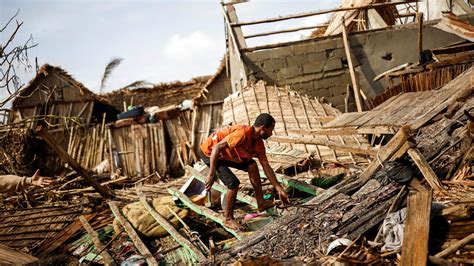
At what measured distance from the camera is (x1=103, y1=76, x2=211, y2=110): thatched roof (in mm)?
18695

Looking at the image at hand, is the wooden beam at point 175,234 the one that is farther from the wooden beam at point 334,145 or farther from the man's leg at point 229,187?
the wooden beam at point 334,145

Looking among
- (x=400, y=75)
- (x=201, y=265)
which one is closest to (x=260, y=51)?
(x=400, y=75)

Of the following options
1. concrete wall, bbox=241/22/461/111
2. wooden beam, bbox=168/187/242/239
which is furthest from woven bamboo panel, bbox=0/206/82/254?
concrete wall, bbox=241/22/461/111

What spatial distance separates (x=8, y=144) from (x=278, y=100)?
7482 mm

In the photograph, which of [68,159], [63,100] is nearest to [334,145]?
[68,159]

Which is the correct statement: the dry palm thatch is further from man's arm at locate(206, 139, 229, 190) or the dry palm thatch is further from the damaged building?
man's arm at locate(206, 139, 229, 190)

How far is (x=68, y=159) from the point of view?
728 cm

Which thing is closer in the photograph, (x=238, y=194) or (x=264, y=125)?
(x=264, y=125)

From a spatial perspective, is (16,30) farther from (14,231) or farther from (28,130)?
(28,130)

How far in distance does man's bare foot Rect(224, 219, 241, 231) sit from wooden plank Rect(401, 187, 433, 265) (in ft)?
6.35

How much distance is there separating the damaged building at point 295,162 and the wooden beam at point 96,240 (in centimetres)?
3

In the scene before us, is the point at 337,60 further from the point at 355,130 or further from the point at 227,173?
the point at 227,173

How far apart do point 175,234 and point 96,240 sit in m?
1.35

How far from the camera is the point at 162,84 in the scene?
1886 cm
